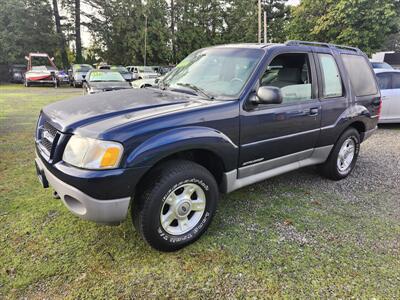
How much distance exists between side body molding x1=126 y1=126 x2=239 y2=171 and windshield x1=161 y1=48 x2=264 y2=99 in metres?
0.52

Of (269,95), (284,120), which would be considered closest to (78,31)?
(284,120)

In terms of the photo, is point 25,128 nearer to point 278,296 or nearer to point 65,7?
point 278,296

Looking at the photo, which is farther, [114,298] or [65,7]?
[65,7]

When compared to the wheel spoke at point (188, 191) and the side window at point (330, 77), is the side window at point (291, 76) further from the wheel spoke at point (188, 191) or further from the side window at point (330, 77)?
the wheel spoke at point (188, 191)

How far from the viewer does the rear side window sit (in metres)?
4.44

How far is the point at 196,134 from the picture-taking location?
8.99 feet

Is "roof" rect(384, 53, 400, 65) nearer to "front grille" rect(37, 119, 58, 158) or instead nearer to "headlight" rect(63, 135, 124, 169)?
"front grille" rect(37, 119, 58, 158)

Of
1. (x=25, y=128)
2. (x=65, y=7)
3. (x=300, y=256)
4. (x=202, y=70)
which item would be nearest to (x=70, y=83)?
(x=65, y=7)

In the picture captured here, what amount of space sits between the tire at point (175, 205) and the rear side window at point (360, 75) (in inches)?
111

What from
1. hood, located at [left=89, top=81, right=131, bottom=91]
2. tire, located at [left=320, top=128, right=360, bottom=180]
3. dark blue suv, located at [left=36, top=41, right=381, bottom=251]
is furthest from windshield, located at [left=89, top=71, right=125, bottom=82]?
tire, located at [left=320, top=128, right=360, bottom=180]

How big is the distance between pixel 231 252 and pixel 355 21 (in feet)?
85.3

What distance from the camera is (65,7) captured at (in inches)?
1237

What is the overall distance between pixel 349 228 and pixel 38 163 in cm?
321

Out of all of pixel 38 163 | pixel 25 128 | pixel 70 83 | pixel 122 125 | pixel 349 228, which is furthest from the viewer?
pixel 70 83
